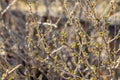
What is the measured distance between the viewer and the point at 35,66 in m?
3.55

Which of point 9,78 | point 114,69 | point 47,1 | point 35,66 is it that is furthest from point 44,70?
point 47,1

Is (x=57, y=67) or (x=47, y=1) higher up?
(x=47, y=1)

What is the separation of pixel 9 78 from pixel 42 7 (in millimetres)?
3043

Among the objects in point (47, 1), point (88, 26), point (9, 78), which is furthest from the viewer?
point (47, 1)

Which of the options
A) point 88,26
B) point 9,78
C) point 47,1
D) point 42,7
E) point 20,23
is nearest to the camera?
point 9,78

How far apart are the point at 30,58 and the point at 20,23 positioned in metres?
1.67

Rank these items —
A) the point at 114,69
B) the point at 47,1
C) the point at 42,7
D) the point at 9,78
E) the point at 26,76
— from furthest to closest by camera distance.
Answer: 1. the point at 42,7
2. the point at 47,1
3. the point at 26,76
4. the point at 9,78
5. the point at 114,69

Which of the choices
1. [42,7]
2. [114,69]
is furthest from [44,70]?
[42,7]

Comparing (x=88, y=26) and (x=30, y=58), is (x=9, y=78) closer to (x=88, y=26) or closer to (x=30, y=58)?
(x=30, y=58)

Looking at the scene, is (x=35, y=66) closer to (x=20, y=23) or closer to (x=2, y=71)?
(x=2, y=71)

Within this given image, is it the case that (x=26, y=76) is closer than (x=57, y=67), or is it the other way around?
(x=57, y=67)

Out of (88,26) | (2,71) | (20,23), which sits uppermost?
(20,23)

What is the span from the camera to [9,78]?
3.03 meters

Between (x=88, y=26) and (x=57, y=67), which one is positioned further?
(x=88, y=26)
